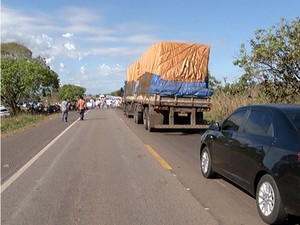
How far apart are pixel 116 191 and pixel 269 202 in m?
2.74

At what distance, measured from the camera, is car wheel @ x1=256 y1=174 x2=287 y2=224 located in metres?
5.43

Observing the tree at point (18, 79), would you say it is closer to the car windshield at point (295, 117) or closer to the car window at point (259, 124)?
the car window at point (259, 124)

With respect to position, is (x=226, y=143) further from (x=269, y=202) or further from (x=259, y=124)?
(x=269, y=202)

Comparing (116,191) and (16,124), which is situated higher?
(116,191)

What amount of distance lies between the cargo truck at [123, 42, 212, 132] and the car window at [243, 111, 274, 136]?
11.4 m

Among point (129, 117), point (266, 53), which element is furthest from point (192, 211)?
point (129, 117)

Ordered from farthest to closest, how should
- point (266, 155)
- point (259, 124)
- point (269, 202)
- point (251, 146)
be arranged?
point (259, 124) → point (251, 146) → point (266, 155) → point (269, 202)

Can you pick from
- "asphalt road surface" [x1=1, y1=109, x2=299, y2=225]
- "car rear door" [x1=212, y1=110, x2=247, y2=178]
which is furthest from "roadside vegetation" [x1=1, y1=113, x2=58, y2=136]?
"car rear door" [x1=212, y1=110, x2=247, y2=178]

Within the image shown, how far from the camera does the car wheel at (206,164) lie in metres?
8.31

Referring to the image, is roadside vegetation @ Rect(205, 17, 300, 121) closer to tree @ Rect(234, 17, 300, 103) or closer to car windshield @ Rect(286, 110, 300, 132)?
tree @ Rect(234, 17, 300, 103)

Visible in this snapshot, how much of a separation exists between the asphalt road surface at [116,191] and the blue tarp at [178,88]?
241 inches

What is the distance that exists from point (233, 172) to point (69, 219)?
106 inches

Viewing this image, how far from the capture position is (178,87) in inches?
738

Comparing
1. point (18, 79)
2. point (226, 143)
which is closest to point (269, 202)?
point (226, 143)
